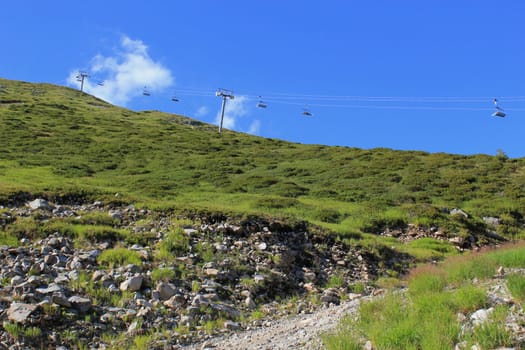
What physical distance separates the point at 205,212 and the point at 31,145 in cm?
3336

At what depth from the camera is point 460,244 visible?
21.8m

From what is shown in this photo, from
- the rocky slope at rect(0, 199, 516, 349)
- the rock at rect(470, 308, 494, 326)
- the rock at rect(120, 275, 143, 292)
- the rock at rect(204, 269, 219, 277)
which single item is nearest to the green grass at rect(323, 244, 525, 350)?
the rock at rect(470, 308, 494, 326)

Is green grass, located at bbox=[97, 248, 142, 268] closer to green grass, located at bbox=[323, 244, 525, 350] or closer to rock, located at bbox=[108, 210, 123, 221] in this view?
rock, located at bbox=[108, 210, 123, 221]

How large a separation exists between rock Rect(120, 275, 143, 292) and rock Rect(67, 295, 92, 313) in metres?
1.12

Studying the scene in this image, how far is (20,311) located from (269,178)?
27900 millimetres

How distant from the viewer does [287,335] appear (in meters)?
8.94

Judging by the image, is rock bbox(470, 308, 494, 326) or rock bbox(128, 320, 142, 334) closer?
rock bbox(470, 308, 494, 326)

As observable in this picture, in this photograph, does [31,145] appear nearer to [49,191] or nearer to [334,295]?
[49,191]

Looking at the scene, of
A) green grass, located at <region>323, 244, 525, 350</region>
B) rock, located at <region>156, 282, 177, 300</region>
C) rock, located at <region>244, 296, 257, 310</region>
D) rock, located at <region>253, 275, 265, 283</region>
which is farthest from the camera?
rock, located at <region>253, 275, 265, 283</region>

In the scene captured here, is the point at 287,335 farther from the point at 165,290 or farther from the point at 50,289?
the point at 50,289

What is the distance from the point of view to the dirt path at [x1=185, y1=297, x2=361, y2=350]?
8242 mm

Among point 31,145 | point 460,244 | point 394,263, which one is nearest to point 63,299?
point 394,263

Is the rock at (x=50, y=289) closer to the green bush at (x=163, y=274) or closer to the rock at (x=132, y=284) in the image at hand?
the rock at (x=132, y=284)

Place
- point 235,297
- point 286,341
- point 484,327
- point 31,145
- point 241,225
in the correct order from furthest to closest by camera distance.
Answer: point 31,145 → point 241,225 → point 235,297 → point 286,341 → point 484,327
